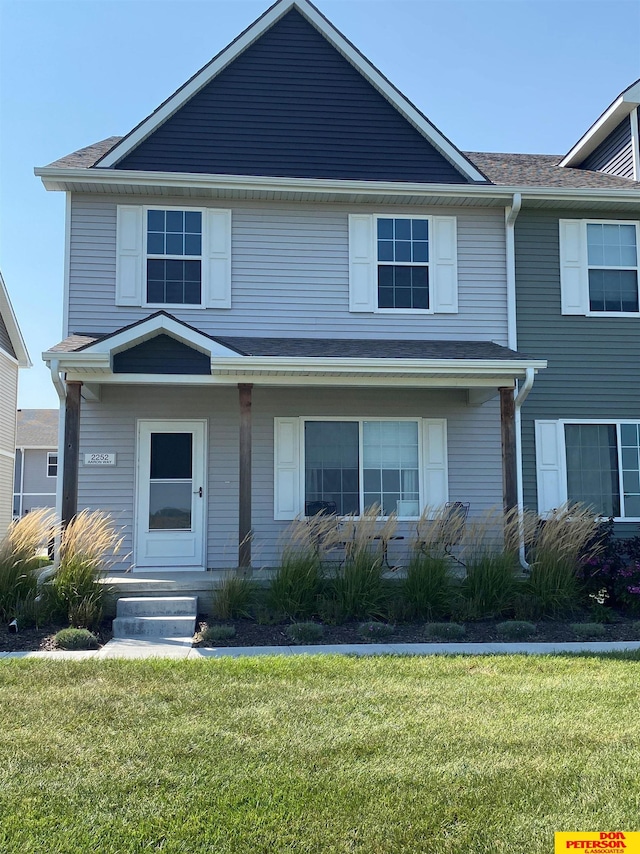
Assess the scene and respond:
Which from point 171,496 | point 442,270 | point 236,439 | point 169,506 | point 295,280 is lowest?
point 169,506

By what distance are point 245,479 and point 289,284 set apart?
3377 millimetres

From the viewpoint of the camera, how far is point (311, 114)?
12.0m

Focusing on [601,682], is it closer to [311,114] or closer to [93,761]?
[93,761]

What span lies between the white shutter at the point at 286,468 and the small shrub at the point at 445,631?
3.48 meters

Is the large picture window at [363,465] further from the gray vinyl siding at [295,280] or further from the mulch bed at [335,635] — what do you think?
the mulch bed at [335,635]

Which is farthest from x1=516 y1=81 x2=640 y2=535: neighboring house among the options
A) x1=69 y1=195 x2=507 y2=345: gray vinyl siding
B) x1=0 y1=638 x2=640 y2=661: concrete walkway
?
x1=0 y1=638 x2=640 y2=661: concrete walkway

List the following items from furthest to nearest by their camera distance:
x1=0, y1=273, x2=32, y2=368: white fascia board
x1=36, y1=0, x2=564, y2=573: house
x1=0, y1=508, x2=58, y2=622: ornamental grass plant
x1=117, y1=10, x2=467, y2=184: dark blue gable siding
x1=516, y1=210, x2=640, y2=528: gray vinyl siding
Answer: x1=0, y1=273, x2=32, y2=368: white fascia board → x1=516, y1=210, x2=640, y2=528: gray vinyl siding → x1=117, y1=10, x2=467, y2=184: dark blue gable siding → x1=36, y1=0, x2=564, y2=573: house → x1=0, y1=508, x2=58, y2=622: ornamental grass plant

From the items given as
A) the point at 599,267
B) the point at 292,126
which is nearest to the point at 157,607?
the point at 292,126

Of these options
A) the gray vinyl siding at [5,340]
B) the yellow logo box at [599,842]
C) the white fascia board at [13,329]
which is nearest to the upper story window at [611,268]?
the yellow logo box at [599,842]

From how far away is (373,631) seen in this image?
7.88m

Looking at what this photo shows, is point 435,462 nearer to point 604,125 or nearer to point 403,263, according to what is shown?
point 403,263

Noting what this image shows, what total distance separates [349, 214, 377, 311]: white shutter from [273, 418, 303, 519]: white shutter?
206 centimetres

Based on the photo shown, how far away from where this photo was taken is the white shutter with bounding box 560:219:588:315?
39.4 feet

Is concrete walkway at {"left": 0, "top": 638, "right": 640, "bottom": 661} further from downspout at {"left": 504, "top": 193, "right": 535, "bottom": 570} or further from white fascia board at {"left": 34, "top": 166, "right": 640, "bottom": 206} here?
white fascia board at {"left": 34, "top": 166, "right": 640, "bottom": 206}
